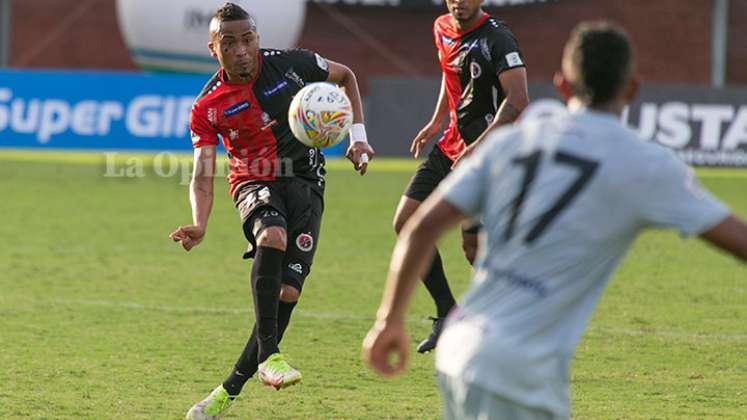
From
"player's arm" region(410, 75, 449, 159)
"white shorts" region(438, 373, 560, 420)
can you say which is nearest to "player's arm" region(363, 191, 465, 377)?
"white shorts" region(438, 373, 560, 420)

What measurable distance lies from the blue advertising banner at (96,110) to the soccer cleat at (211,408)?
15606 mm

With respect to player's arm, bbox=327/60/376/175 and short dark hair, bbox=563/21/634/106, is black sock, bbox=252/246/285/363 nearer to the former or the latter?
player's arm, bbox=327/60/376/175

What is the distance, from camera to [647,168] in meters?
3.72

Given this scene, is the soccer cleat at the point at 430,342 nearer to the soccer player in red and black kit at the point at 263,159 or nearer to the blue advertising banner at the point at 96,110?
the soccer player in red and black kit at the point at 263,159

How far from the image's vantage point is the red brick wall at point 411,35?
30969 millimetres

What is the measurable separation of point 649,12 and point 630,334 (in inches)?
910

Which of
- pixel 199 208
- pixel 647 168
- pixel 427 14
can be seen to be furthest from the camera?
pixel 427 14

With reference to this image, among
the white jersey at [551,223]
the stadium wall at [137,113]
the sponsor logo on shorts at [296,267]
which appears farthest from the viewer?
the stadium wall at [137,113]

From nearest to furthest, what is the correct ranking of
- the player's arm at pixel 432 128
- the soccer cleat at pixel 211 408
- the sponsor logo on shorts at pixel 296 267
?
the soccer cleat at pixel 211 408, the sponsor logo on shorts at pixel 296 267, the player's arm at pixel 432 128

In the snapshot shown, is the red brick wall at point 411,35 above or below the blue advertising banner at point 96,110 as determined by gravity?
below

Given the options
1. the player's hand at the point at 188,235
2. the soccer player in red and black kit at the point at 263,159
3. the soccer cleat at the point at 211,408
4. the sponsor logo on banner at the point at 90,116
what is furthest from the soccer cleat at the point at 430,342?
the sponsor logo on banner at the point at 90,116

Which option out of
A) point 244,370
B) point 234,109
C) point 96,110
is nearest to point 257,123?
point 234,109

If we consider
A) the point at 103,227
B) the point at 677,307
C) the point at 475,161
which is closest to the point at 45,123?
the point at 103,227

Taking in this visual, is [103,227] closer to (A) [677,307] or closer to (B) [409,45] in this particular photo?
(A) [677,307]
